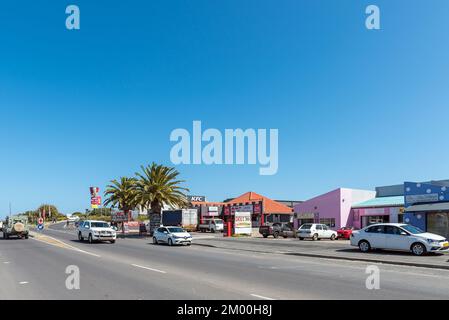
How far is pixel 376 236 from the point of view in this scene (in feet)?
79.5

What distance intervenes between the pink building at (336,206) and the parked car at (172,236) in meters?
24.5

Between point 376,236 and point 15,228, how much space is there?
3143 centimetres

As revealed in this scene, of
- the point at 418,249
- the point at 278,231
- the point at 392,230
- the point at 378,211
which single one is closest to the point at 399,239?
the point at 392,230

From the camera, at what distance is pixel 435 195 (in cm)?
3641

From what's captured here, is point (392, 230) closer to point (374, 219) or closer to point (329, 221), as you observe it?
point (374, 219)

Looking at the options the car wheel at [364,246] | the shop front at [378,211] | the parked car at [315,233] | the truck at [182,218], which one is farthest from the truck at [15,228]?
the shop front at [378,211]

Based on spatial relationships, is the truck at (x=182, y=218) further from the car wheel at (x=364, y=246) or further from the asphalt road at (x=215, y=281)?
the asphalt road at (x=215, y=281)

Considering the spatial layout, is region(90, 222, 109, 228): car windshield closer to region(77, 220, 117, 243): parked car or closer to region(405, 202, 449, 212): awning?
region(77, 220, 117, 243): parked car

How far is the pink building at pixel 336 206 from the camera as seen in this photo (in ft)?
170

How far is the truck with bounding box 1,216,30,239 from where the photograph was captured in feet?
130

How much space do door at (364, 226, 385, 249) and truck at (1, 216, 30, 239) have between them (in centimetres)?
3068

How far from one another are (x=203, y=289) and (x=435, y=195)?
102 feet
